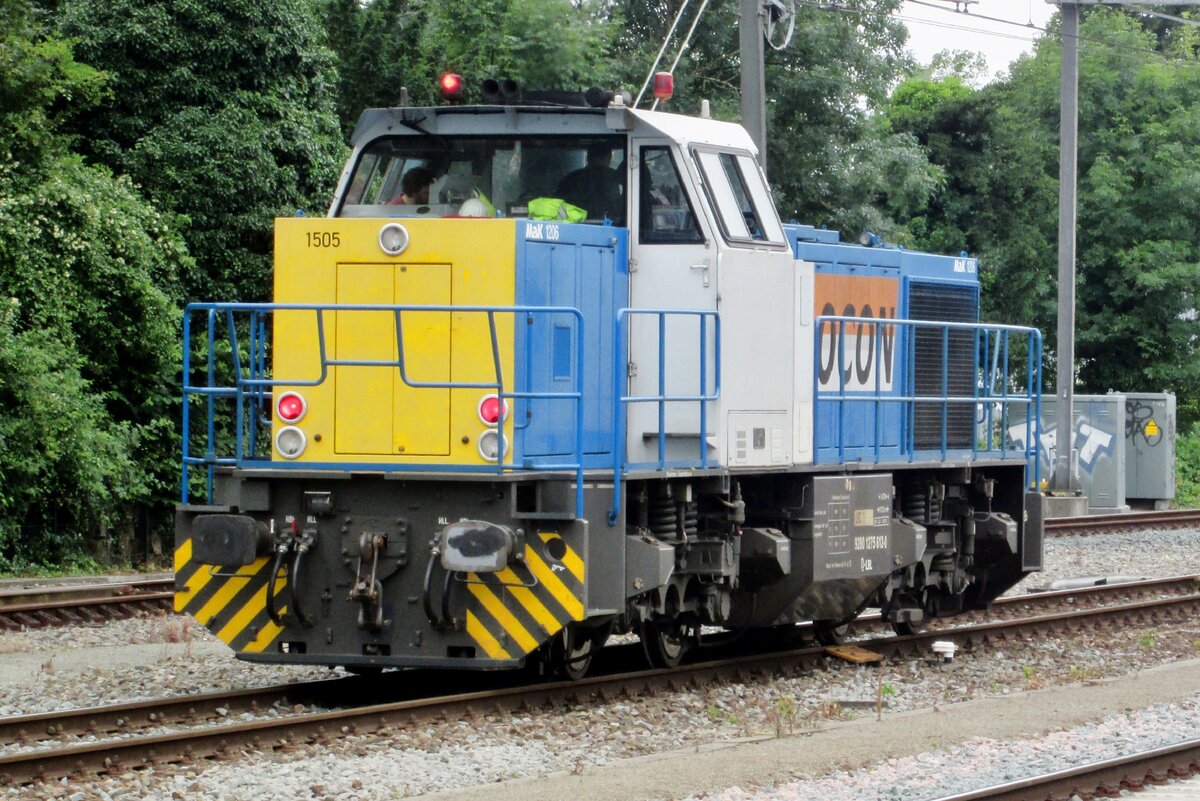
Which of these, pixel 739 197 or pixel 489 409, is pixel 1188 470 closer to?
pixel 739 197

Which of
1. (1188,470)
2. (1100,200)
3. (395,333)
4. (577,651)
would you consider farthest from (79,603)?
(1188,470)

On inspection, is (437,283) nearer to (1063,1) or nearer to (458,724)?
(458,724)

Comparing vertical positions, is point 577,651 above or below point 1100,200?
below

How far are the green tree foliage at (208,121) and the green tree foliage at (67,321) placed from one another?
95cm

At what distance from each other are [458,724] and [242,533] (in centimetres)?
156

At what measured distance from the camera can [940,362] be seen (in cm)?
1280

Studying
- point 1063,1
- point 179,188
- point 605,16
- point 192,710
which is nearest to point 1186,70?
point 1063,1

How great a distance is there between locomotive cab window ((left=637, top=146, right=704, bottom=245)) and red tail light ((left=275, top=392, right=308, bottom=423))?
2.22 metres

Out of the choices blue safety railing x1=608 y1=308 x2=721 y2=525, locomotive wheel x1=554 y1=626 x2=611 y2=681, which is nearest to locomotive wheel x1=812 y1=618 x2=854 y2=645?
locomotive wheel x1=554 y1=626 x2=611 y2=681

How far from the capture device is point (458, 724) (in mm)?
8828

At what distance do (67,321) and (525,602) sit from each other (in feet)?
33.4

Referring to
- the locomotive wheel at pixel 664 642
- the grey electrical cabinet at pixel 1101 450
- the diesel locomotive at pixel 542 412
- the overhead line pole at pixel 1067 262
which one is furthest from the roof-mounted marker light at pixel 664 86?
the grey electrical cabinet at pixel 1101 450

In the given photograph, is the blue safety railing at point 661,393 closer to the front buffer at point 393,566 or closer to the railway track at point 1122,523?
the front buffer at point 393,566

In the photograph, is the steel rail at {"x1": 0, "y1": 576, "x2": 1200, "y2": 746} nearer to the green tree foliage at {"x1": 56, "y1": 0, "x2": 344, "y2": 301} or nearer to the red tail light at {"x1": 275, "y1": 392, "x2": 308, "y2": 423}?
the red tail light at {"x1": 275, "y1": 392, "x2": 308, "y2": 423}
